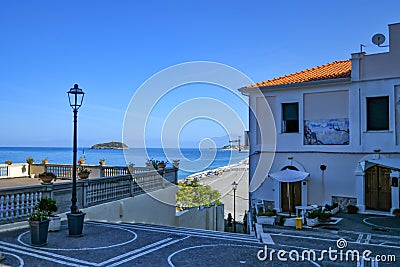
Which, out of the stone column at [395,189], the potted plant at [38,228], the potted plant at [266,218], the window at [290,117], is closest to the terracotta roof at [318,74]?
the window at [290,117]

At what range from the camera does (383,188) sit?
16.3 m

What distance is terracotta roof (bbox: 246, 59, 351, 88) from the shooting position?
1811cm

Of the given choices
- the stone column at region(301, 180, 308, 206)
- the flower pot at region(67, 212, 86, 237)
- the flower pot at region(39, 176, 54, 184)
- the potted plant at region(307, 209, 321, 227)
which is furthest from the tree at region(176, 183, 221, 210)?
the flower pot at region(67, 212, 86, 237)

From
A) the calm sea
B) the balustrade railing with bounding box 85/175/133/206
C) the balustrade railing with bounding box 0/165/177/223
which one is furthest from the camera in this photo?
the calm sea

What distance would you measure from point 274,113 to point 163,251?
480 inches

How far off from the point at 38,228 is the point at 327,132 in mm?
13850

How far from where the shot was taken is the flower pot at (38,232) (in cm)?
857

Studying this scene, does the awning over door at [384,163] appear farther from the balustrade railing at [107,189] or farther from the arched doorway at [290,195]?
the balustrade railing at [107,189]

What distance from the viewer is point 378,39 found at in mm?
17094

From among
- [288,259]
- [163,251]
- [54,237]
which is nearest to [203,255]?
[163,251]

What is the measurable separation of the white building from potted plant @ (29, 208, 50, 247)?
10.9m

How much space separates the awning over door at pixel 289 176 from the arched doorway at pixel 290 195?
1.24 m

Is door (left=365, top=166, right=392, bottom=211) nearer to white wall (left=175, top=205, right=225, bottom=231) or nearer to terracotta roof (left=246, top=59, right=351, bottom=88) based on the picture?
terracotta roof (left=246, top=59, right=351, bottom=88)

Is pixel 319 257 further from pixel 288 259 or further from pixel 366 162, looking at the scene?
pixel 366 162
